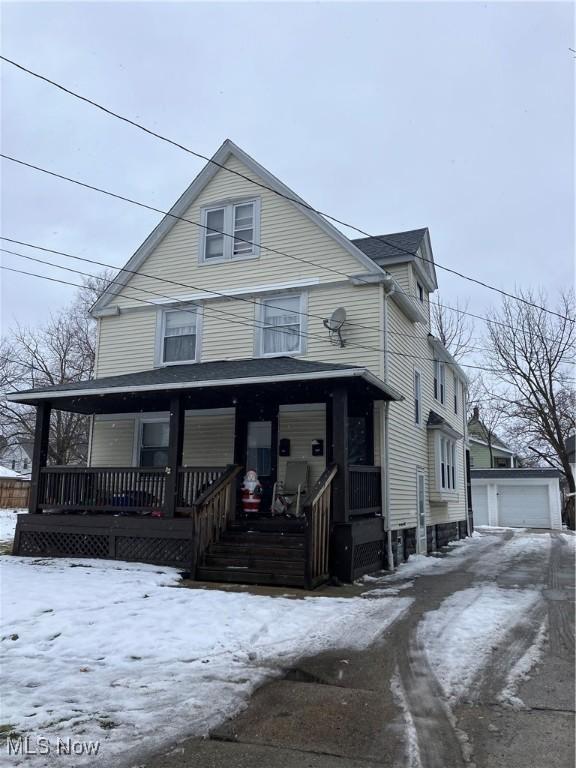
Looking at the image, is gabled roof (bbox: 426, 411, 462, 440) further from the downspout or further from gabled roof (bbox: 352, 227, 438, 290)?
the downspout

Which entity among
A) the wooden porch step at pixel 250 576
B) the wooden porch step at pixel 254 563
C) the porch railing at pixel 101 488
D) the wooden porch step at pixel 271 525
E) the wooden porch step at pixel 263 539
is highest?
the porch railing at pixel 101 488

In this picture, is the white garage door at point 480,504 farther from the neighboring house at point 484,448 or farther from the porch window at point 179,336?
the porch window at point 179,336

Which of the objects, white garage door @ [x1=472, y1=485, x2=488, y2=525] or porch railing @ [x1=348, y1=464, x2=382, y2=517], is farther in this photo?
white garage door @ [x1=472, y1=485, x2=488, y2=525]

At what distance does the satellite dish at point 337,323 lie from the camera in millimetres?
12125

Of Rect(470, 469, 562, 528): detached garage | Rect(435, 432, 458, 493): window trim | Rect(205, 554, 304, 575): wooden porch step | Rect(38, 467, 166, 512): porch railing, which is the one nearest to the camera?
Rect(205, 554, 304, 575): wooden porch step

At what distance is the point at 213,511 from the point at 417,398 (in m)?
7.20

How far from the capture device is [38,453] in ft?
39.4

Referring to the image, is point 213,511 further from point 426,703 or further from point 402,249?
point 402,249

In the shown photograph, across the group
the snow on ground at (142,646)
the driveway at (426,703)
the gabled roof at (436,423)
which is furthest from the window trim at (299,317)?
the driveway at (426,703)

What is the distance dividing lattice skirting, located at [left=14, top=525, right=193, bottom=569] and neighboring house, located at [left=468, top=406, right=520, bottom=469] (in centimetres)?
→ 3146

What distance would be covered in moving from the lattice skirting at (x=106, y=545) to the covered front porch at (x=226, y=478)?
2cm

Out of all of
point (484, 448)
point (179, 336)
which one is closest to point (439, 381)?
point (179, 336)

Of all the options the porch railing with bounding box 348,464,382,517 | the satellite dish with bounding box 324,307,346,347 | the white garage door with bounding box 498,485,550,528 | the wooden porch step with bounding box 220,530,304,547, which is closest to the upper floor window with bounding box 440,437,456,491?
the porch railing with bounding box 348,464,382,517

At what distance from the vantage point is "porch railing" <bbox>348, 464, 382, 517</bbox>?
10.3m
